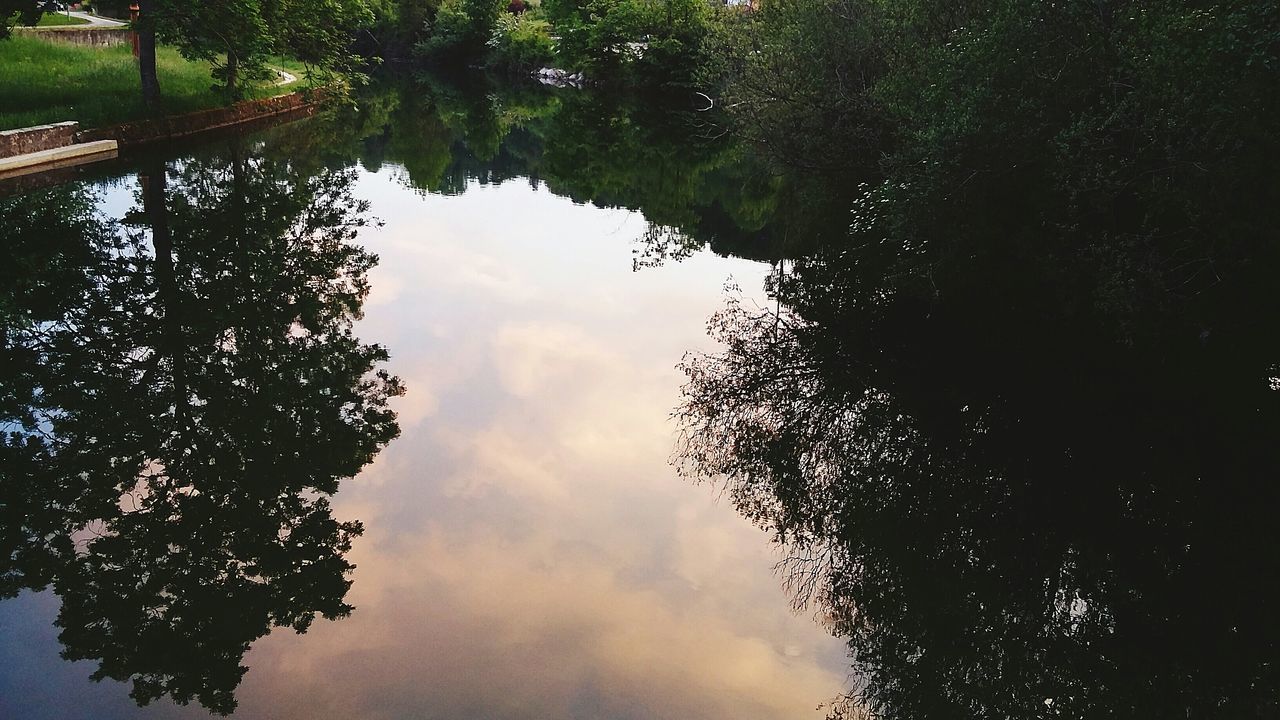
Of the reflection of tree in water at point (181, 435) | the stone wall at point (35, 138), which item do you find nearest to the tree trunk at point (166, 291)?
the reflection of tree in water at point (181, 435)

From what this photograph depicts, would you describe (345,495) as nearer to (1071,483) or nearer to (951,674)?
(951,674)

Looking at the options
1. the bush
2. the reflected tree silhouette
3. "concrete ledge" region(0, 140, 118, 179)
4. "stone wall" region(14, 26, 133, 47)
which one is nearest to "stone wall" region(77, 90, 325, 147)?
"concrete ledge" region(0, 140, 118, 179)

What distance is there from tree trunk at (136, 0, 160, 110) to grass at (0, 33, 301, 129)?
35 centimetres

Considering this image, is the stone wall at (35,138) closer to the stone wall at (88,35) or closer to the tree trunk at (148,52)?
the tree trunk at (148,52)

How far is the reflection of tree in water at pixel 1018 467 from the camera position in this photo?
20.4 feet

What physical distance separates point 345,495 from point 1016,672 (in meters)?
5.16

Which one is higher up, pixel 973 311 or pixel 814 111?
pixel 814 111

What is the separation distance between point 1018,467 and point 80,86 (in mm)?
24344

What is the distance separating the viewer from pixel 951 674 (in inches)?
235

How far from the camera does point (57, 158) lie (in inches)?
744

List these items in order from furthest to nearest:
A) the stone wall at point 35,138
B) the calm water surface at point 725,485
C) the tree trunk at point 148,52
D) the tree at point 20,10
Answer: the tree trunk at point 148,52 < the tree at point 20,10 < the stone wall at point 35,138 < the calm water surface at point 725,485

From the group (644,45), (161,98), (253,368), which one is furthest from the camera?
(644,45)

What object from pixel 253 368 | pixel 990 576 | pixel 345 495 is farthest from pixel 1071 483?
pixel 253 368

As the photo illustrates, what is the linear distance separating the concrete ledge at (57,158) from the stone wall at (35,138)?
0.10 m
